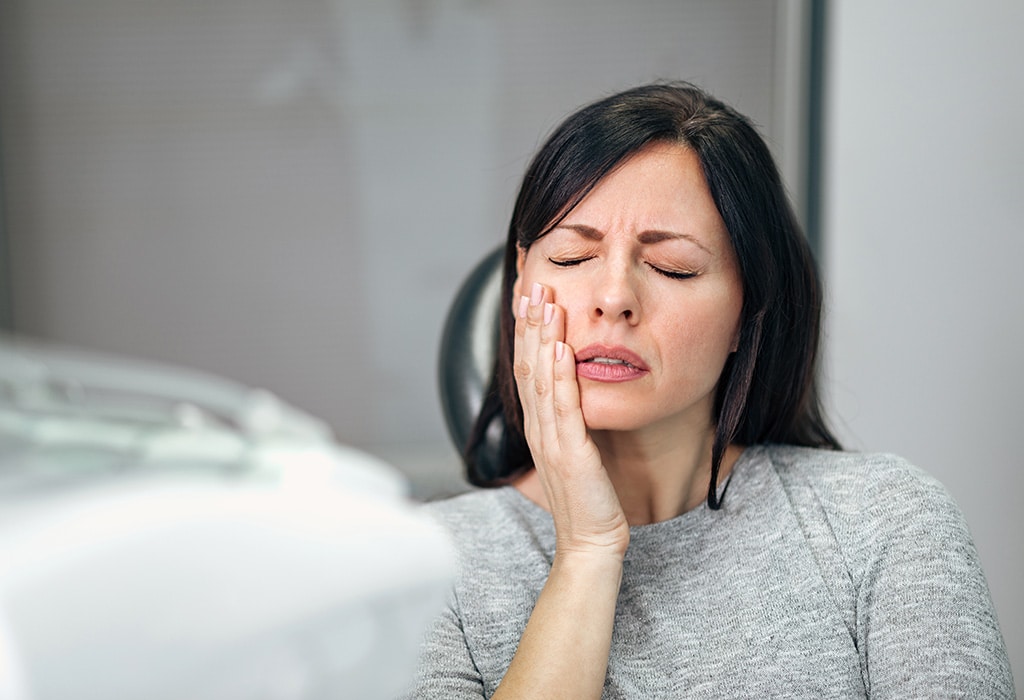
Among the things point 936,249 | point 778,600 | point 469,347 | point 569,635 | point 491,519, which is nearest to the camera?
point 569,635

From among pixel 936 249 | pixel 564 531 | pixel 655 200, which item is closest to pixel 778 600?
pixel 564 531

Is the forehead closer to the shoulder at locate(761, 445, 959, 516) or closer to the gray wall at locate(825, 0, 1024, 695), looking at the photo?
the shoulder at locate(761, 445, 959, 516)

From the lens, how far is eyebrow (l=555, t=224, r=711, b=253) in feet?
3.28

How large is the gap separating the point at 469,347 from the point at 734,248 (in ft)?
1.64

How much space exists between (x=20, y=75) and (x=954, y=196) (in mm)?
2322

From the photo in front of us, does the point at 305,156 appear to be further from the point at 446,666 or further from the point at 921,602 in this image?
the point at 921,602

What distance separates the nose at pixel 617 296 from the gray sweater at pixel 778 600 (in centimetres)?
27

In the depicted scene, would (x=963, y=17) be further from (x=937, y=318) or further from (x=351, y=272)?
(x=351, y=272)

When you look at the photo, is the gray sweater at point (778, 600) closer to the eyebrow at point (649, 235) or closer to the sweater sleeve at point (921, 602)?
the sweater sleeve at point (921, 602)

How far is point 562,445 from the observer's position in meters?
1.01

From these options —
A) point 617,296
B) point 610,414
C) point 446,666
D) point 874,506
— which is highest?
Answer: point 617,296

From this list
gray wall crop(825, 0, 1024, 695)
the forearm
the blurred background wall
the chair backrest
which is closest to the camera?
the forearm

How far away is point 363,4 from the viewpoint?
2578mm

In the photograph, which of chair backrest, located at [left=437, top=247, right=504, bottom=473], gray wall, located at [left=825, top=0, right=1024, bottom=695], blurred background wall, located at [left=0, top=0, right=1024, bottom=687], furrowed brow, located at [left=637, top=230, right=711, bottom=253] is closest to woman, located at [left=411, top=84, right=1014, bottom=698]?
furrowed brow, located at [left=637, top=230, right=711, bottom=253]
